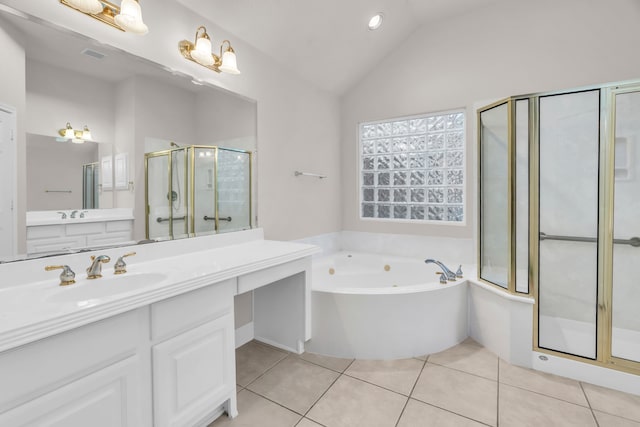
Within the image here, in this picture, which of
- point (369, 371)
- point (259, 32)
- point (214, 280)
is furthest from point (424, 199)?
point (214, 280)

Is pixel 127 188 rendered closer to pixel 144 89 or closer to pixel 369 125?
pixel 144 89

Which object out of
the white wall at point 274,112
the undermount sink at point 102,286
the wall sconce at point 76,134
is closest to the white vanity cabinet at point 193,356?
the undermount sink at point 102,286

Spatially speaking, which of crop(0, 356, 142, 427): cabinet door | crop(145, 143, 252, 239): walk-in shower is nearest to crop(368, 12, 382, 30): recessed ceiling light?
crop(145, 143, 252, 239): walk-in shower

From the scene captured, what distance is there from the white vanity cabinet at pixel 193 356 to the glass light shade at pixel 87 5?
4.32 ft

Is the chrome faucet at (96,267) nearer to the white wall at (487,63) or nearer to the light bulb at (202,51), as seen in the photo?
the light bulb at (202,51)

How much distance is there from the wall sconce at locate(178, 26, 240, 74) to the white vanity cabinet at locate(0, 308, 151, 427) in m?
1.46

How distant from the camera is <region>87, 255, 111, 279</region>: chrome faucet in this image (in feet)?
4.25

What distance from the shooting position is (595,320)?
193 centimetres

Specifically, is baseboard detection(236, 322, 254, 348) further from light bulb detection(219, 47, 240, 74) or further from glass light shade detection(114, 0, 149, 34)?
glass light shade detection(114, 0, 149, 34)

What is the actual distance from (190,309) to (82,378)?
0.40m

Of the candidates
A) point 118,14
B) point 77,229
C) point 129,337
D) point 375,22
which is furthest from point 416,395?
point 375,22

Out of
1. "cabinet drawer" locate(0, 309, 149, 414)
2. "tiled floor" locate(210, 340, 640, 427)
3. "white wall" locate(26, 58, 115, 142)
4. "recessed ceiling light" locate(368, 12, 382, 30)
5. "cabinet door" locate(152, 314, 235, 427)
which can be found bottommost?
"tiled floor" locate(210, 340, 640, 427)

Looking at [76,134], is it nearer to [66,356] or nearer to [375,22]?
[66,356]

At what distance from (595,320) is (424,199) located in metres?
1.62
